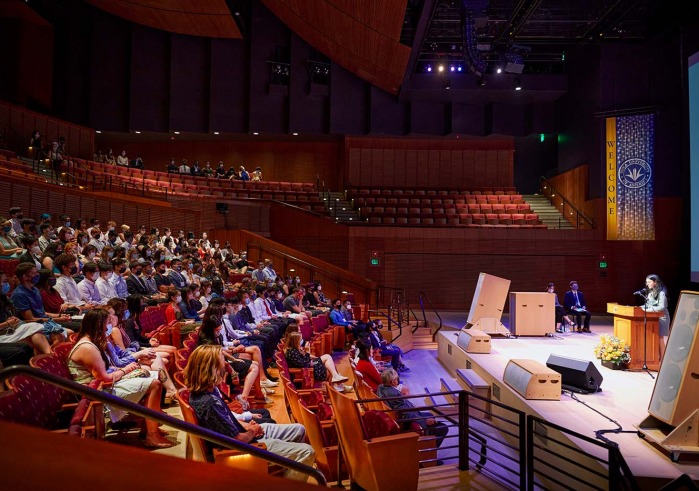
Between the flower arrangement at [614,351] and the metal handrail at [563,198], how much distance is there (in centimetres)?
831

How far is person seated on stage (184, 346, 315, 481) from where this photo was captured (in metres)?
3.01

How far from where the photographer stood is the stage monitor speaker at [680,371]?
4062 millimetres

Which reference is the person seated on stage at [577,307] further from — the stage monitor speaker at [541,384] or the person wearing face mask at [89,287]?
the person wearing face mask at [89,287]

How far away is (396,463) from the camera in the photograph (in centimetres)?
347

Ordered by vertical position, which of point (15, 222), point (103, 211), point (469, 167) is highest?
point (469, 167)

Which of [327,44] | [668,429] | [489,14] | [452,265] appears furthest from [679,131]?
[668,429]

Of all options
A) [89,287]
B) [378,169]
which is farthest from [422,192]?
[89,287]

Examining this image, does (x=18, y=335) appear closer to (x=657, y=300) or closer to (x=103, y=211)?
(x=657, y=300)

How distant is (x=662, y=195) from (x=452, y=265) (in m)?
5.81

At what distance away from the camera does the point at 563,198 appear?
50.6ft

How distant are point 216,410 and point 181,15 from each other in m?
15.2

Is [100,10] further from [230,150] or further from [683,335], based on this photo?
[683,335]

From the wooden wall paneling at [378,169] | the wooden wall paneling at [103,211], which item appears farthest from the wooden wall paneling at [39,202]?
the wooden wall paneling at [378,169]

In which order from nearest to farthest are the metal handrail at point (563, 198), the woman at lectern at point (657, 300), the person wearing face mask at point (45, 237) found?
1. the woman at lectern at point (657, 300)
2. the person wearing face mask at point (45, 237)
3. the metal handrail at point (563, 198)
